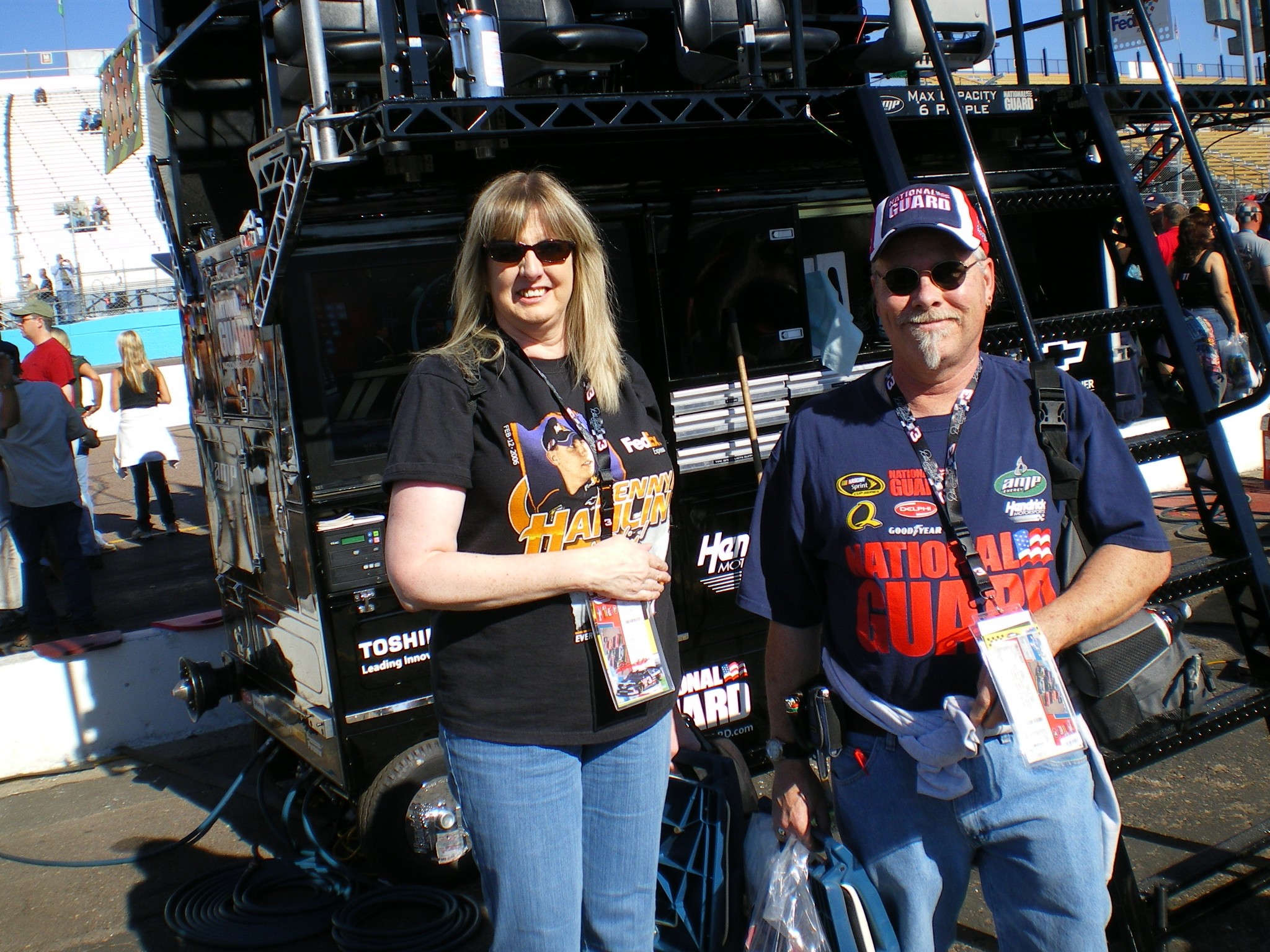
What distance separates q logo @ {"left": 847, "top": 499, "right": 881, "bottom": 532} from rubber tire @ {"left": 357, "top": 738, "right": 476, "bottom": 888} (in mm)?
2003

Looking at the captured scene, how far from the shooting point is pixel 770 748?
2209 mm

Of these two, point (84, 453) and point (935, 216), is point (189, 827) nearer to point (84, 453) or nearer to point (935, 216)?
point (935, 216)

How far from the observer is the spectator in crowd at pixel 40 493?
21.9ft

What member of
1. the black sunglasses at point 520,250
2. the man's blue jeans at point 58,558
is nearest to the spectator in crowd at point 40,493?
the man's blue jeans at point 58,558

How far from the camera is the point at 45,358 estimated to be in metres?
9.04

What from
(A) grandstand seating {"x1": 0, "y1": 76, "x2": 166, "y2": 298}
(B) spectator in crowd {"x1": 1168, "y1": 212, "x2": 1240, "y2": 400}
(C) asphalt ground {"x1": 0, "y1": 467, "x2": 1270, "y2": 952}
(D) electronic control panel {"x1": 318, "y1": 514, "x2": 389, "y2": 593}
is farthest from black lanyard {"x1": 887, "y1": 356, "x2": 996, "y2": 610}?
(A) grandstand seating {"x1": 0, "y1": 76, "x2": 166, "y2": 298}

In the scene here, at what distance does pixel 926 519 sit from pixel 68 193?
139ft

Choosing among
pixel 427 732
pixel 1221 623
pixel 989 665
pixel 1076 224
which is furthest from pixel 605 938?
pixel 1221 623

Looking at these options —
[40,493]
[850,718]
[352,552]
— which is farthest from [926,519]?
[40,493]

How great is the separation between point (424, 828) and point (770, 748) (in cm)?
188

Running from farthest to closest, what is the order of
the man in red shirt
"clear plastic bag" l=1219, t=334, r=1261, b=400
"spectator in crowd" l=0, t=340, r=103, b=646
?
the man in red shirt < "clear plastic bag" l=1219, t=334, r=1261, b=400 < "spectator in crowd" l=0, t=340, r=103, b=646

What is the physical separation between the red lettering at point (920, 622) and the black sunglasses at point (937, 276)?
0.56 meters

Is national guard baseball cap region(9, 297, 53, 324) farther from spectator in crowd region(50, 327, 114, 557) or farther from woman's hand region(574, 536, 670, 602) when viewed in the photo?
woman's hand region(574, 536, 670, 602)

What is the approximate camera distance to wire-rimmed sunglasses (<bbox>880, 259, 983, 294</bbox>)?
6.76 feet
